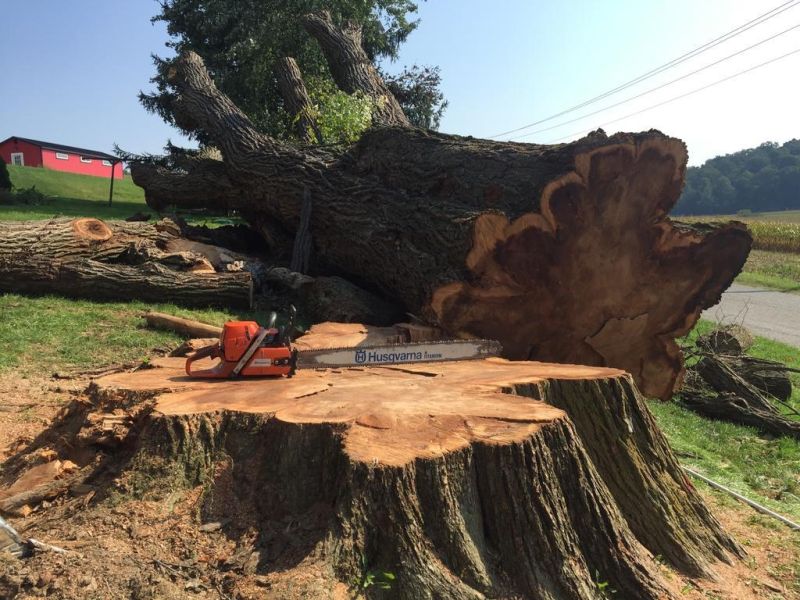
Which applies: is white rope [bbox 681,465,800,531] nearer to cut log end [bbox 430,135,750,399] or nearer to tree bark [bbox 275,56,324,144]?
cut log end [bbox 430,135,750,399]

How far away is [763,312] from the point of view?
15.2 metres

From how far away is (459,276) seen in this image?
15.7 ft

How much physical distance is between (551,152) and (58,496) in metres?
4.17

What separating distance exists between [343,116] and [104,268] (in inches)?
191

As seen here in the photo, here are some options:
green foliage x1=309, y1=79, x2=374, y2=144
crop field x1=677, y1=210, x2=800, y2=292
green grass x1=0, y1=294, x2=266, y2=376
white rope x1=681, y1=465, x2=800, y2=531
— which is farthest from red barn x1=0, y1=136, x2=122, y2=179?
white rope x1=681, y1=465, x2=800, y2=531

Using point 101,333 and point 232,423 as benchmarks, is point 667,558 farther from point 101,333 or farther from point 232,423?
point 101,333

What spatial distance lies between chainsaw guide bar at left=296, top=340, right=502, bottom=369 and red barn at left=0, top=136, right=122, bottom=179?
4296 cm

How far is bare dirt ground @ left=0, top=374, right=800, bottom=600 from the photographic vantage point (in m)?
2.00

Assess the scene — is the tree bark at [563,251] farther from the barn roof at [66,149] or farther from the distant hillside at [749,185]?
the distant hillside at [749,185]

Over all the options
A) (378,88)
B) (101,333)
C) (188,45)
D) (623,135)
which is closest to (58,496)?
(101,333)

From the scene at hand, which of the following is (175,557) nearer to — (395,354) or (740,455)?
(395,354)

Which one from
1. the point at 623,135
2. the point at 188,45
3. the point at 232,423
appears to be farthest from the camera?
the point at 188,45

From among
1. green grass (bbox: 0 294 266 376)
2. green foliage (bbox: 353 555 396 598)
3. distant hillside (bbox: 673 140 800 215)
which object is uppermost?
distant hillside (bbox: 673 140 800 215)

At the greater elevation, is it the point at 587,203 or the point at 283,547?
the point at 587,203
